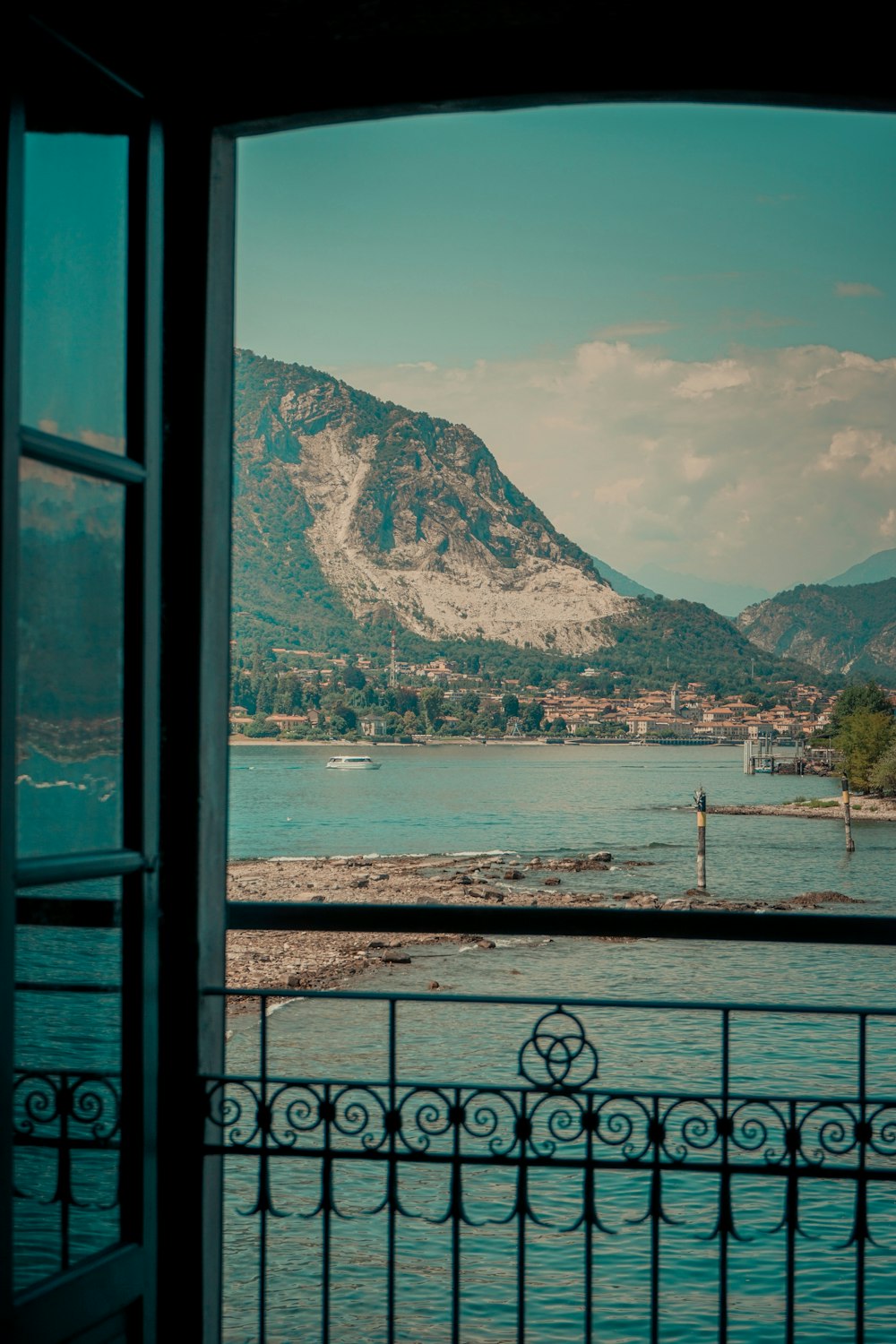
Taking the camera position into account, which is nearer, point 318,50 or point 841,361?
point 318,50

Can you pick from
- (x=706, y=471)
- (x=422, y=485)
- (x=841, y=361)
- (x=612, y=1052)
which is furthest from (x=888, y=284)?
(x=612, y=1052)

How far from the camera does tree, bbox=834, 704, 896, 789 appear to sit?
44.7m

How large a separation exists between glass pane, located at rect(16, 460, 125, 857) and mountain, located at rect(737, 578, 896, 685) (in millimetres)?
50862

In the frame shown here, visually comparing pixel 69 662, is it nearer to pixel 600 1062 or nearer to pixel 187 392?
pixel 187 392

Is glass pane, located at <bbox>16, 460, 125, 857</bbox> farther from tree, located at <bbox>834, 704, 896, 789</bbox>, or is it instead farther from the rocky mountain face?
the rocky mountain face

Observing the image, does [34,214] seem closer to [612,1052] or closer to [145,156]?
[145,156]

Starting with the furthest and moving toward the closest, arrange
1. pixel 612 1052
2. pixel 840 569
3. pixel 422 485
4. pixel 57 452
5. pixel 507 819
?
pixel 840 569 → pixel 422 485 → pixel 507 819 → pixel 612 1052 → pixel 57 452

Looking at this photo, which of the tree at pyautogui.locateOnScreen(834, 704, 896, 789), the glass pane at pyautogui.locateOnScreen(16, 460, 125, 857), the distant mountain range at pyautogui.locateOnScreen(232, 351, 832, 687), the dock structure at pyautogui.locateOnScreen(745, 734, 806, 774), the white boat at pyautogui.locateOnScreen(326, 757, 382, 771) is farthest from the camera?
the white boat at pyautogui.locateOnScreen(326, 757, 382, 771)

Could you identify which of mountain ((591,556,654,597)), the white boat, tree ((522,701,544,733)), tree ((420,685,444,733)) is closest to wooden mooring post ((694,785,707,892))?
tree ((420,685,444,733))

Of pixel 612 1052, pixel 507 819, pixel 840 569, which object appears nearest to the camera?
pixel 612 1052

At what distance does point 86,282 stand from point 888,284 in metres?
53.8

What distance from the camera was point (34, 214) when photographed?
59.6 inches

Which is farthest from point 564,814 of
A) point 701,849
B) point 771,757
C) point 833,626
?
point 833,626

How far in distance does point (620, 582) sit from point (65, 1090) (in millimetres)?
52907
